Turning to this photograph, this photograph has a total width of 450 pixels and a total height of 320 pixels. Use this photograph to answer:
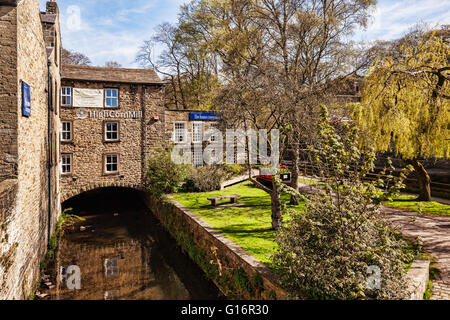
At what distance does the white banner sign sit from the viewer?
17.8m

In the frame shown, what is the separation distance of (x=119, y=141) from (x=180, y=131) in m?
4.24

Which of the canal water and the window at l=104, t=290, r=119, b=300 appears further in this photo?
the canal water

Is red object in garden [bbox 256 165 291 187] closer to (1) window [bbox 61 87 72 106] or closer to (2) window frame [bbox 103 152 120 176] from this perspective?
(2) window frame [bbox 103 152 120 176]

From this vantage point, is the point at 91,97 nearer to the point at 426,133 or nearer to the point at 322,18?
the point at 322,18

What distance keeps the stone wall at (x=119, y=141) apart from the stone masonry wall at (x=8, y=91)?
12038 mm

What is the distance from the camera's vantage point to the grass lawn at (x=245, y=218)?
9.04m

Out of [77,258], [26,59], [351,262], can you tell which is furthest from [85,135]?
[351,262]

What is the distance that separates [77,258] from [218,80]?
63.1ft

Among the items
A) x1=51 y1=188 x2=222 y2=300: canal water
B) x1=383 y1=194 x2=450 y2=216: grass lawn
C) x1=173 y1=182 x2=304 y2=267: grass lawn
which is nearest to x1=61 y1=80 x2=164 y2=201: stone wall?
x1=51 y1=188 x2=222 y2=300: canal water

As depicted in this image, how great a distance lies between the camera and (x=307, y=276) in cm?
545

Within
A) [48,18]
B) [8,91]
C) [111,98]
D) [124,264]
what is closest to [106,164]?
[111,98]

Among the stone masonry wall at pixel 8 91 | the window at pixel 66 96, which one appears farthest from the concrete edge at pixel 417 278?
the window at pixel 66 96

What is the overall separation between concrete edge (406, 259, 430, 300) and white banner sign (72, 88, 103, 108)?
1708cm

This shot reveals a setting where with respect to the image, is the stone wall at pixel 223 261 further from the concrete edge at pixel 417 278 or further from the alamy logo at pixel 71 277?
the alamy logo at pixel 71 277
